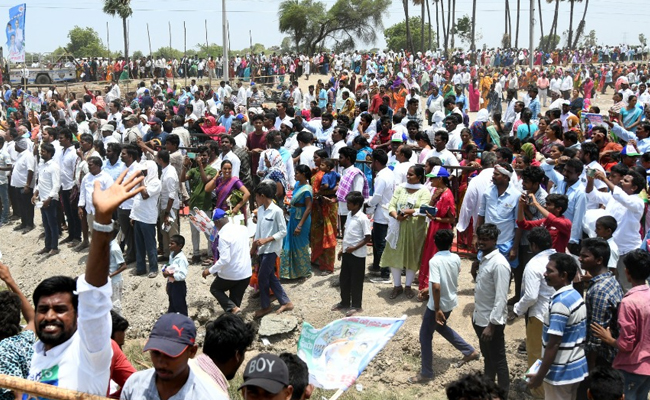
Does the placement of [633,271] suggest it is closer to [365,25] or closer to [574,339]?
[574,339]

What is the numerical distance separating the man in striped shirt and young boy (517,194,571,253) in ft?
5.41

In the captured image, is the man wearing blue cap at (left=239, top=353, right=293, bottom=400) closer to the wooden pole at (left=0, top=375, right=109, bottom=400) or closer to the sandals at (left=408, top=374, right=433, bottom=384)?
the wooden pole at (left=0, top=375, right=109, bottom=400)

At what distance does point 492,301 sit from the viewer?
6.32 metres

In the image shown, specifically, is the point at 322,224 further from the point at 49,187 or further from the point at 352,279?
the point at 49,187

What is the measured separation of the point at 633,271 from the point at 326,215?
4.84m

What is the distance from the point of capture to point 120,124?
53.5 feet

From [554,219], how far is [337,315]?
9.56 feet

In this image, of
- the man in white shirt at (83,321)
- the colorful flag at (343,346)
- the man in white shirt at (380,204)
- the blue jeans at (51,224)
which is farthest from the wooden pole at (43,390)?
the blue jeans at (51,224)

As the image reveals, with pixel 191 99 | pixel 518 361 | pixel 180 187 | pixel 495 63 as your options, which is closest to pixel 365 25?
pixel 495 63

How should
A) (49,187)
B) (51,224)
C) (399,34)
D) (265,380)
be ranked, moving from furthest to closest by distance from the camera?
(399,34) → (51,224) → (49,187) → (265,380)

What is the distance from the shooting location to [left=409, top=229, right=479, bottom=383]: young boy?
22.0 feet

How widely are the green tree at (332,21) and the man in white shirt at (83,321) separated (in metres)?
51.9

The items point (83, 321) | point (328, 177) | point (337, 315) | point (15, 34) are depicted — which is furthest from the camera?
point (15, 34)

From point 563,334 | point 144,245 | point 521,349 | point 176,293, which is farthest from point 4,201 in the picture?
point 563,334
